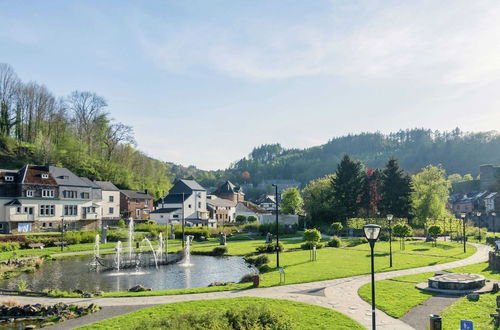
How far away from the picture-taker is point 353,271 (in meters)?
26.2

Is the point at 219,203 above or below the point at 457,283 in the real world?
above

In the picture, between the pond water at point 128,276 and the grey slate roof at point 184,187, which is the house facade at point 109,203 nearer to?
the grey slate roof at point 184,187

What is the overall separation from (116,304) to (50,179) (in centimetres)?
4623

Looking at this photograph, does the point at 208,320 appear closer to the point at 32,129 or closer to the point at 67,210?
the point at 67,210

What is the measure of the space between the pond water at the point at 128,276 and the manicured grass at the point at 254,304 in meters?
6.22

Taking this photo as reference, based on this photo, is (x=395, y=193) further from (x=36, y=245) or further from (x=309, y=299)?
(x=36, y=245)

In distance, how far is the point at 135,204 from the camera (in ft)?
269

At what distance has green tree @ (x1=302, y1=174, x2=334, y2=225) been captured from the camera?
217ft

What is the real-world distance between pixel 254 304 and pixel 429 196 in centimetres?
4800

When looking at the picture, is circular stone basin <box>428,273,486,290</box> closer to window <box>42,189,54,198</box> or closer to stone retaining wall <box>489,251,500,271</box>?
stone retaining wall <box>489,251,500,271</box>

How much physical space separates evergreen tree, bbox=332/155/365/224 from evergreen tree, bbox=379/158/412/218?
13.2ft

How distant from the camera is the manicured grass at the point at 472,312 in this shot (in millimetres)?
14427

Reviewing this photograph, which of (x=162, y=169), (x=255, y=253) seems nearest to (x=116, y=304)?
(x=255, y=253)

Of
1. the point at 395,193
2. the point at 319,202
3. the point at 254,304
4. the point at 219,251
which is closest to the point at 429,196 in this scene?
the point at 395,193
